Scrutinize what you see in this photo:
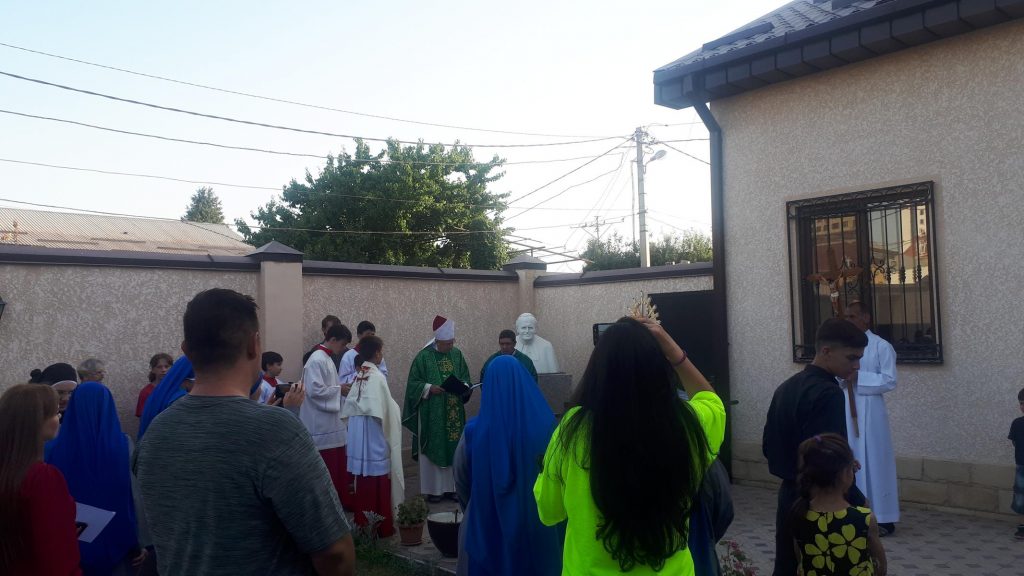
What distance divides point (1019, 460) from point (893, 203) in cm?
256

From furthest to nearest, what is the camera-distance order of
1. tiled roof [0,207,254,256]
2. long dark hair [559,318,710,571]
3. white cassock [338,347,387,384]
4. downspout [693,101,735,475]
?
tiled roof [0,207,254,256] → downspout [693,101,735,475] → white cassock [338,347,387,384] → long dark hair [559,318,710,571]

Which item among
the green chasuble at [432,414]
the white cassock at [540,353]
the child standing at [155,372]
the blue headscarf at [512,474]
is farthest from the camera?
the white cassock at [540,353]

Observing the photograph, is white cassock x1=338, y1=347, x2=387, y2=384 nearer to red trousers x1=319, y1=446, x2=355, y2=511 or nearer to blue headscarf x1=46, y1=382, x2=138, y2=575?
red trousers x1=319, y1=446, x2=355, y2=511

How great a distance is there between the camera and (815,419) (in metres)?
4.18

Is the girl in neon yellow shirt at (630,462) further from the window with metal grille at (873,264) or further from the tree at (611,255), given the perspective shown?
the tree at (611,255)

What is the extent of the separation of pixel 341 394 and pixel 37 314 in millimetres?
2952

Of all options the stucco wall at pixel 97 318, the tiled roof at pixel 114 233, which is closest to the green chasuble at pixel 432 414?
the stucco wall at pixel 97 318

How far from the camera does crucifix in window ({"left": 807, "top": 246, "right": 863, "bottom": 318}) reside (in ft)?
26.8

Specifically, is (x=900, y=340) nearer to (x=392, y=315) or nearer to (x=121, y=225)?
(x=392, y=315)

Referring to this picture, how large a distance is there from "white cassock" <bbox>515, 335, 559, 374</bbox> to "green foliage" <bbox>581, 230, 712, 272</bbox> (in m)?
20.1

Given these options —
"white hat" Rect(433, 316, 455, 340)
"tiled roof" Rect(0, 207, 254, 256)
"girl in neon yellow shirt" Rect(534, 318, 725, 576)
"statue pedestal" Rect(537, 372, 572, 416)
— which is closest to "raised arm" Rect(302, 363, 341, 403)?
"white hat" Rect(433, 316, 455, 340)

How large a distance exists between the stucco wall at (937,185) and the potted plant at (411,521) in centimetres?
385

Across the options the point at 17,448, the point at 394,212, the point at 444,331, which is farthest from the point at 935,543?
the point at 394,212

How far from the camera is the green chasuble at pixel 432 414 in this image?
9.38m
